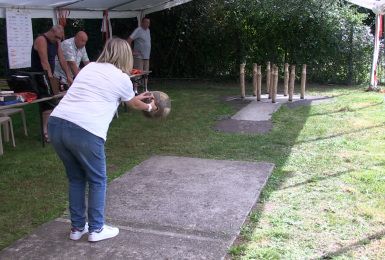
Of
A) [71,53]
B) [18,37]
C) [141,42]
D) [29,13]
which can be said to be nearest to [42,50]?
[71,53]

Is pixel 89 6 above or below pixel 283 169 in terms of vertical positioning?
above

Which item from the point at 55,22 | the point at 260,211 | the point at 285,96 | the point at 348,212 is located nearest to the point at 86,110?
the point at 260,211

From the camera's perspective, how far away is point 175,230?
3.99m

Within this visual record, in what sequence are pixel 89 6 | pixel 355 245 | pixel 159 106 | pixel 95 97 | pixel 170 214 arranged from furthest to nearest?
1. pixel 89 6
2. pixel 170 214
3. pixel 159 106
4. pixel 355 245
5. pixel 95 97

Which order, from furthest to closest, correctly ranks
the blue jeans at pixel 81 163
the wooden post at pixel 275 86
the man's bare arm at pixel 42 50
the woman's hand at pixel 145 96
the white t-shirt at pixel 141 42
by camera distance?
1. the white t-shirt at pixel 141 42
2. the wooden post at pixel 275 86
3. the man's bare arm at pixel 42 50
4. the woman's hand at pixel 145 96
5. the blue jeans at pixel 81 163

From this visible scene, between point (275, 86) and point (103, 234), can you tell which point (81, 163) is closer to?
point (103, 234)

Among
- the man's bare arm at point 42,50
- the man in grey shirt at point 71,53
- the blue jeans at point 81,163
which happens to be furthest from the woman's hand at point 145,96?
the man in grey shirt at point 71,53

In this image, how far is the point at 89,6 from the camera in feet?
33.1

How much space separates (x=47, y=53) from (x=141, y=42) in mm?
5164

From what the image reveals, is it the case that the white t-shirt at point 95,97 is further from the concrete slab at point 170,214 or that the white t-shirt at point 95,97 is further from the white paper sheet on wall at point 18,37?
the white paper sheet on wall at point 18,37

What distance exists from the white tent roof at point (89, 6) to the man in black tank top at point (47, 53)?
1122mm

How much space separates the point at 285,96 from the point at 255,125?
3.26 m

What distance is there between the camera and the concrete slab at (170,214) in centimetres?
364

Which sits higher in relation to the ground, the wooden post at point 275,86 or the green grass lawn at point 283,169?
the wooden post at point 275,86
